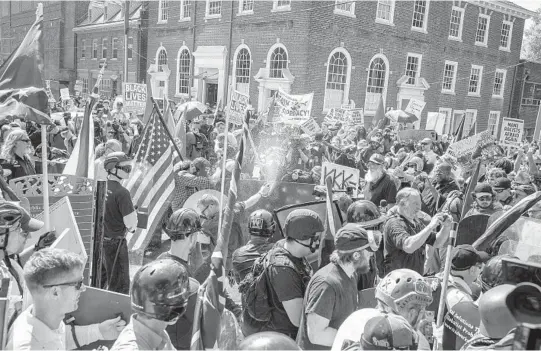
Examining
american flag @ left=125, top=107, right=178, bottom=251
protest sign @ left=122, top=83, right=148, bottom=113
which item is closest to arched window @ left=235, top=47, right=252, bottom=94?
protest sign @ left=122, top=83, right=148, bottom=113

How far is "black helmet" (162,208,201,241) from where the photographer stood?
11.0 feet

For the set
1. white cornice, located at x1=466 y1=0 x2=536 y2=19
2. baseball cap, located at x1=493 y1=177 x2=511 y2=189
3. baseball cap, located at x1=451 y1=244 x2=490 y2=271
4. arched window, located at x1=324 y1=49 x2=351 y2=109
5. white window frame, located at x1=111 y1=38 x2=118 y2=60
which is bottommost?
baseball cap, located at x1=451 y1=244 x2=490 y2=271

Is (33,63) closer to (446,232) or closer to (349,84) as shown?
(446,232)

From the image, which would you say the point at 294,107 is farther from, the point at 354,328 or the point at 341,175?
the point at 354,328

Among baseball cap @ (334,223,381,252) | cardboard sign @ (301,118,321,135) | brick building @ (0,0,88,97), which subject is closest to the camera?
baseball cap @ (334,223,381,252)

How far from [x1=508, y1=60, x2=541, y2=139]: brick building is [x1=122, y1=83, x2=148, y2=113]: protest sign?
24855 millimetres

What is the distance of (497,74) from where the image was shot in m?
29.7

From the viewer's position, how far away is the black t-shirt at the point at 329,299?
284 cm

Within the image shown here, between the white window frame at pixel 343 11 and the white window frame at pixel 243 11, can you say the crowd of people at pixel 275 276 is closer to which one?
the white window frame at pixel 343 11

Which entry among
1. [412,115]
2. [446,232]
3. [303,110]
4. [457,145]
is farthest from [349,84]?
[446,232]

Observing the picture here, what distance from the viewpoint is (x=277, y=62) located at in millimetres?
22203

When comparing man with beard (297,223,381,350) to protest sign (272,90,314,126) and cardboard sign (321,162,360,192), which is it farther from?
protest sign (272,90,314,126)

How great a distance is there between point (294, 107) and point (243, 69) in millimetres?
12660

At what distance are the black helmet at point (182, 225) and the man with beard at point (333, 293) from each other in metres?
0.92
